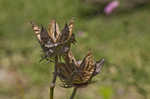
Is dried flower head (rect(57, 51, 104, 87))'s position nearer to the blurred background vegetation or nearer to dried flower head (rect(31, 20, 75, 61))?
dried flower head (rect(31, 20, 75, 61))

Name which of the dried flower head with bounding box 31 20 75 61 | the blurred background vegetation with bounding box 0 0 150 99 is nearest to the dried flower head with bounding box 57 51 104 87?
the dried flower head with bounding box 31 20 75 61

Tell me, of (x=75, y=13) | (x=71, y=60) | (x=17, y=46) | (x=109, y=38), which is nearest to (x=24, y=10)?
(x=75, y=13)

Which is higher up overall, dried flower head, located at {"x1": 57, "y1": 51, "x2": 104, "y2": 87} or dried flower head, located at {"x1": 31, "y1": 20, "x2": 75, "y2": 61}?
dried flower head, located at {"x1": 31, "y1": 20, "x2": 75, "y2": 61}

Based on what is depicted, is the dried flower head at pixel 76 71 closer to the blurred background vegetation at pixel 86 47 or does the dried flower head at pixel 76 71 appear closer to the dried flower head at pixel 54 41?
the dried flower head at pixel 54 41

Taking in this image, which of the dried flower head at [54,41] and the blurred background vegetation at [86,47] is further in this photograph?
the blurred background vegetation at [86,47]

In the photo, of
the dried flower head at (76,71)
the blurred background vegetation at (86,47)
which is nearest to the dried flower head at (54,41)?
the dried flower head at (76,71)

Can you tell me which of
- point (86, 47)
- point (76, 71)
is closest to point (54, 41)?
point (76, 71)

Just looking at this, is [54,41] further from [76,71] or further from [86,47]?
[86,47]
